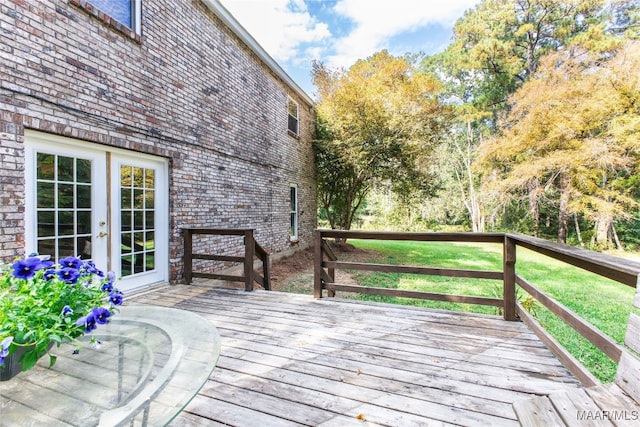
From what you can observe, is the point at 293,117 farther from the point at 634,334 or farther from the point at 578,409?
the point at 578,409

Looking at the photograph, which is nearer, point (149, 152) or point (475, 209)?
point (149, 152)

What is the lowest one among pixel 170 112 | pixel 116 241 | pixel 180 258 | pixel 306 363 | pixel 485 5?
pixel 306 363

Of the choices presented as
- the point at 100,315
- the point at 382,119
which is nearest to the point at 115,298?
the point at 100,315

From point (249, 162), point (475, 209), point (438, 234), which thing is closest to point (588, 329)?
point (438, 234)

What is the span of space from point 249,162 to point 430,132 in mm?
6274

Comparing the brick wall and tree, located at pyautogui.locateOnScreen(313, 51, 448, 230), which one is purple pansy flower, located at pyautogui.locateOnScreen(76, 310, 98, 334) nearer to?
the brick wall

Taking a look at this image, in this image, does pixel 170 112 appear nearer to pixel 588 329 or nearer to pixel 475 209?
pixel 588 329

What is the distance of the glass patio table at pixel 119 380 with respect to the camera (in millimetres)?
992

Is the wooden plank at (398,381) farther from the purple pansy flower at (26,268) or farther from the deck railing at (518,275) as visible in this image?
the purple pansy flower at (26,268)

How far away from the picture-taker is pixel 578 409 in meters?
1.06

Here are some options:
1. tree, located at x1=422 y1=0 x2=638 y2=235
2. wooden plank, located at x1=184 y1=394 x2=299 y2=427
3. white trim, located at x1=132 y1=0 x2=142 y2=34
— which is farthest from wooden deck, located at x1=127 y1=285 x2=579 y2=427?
tree, located at x1=422 y1=0 x2=638 y2=235

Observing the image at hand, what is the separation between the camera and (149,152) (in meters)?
3.89

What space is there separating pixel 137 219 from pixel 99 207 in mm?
545

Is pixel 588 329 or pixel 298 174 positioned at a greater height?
pixel 298 174
